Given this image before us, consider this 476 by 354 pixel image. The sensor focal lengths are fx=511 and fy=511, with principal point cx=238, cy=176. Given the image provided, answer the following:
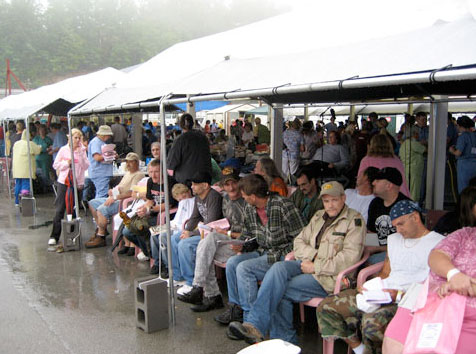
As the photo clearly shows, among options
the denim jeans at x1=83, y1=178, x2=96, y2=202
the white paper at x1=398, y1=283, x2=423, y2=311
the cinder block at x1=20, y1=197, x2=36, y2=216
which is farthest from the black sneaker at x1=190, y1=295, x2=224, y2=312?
the cinder block at x1=20, y1=197, x2=36, y2=216

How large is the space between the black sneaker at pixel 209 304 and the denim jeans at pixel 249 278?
68cm

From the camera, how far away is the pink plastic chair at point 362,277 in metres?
3.75

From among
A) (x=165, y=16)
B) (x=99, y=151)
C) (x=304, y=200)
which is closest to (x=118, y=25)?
(x=165, y=16)

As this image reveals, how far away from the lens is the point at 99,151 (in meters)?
8.81

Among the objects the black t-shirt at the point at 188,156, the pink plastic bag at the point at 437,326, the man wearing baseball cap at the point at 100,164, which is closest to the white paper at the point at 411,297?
the pink plastic bag at the point at 437,326

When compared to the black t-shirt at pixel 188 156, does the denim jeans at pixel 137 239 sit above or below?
below

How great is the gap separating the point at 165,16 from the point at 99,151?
74.0 m

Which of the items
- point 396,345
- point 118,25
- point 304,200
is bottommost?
point 396,345

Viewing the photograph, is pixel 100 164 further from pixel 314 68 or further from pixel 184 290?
pixel 314 68

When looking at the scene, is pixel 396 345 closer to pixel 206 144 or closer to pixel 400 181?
pixel 400 181

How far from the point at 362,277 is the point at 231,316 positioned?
1425 mm

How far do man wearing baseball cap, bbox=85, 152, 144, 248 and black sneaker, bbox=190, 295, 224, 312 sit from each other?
2.94 meters

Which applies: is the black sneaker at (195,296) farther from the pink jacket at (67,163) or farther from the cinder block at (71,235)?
→ the pink jacket at (67,163)

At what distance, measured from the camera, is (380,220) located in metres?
4.54
